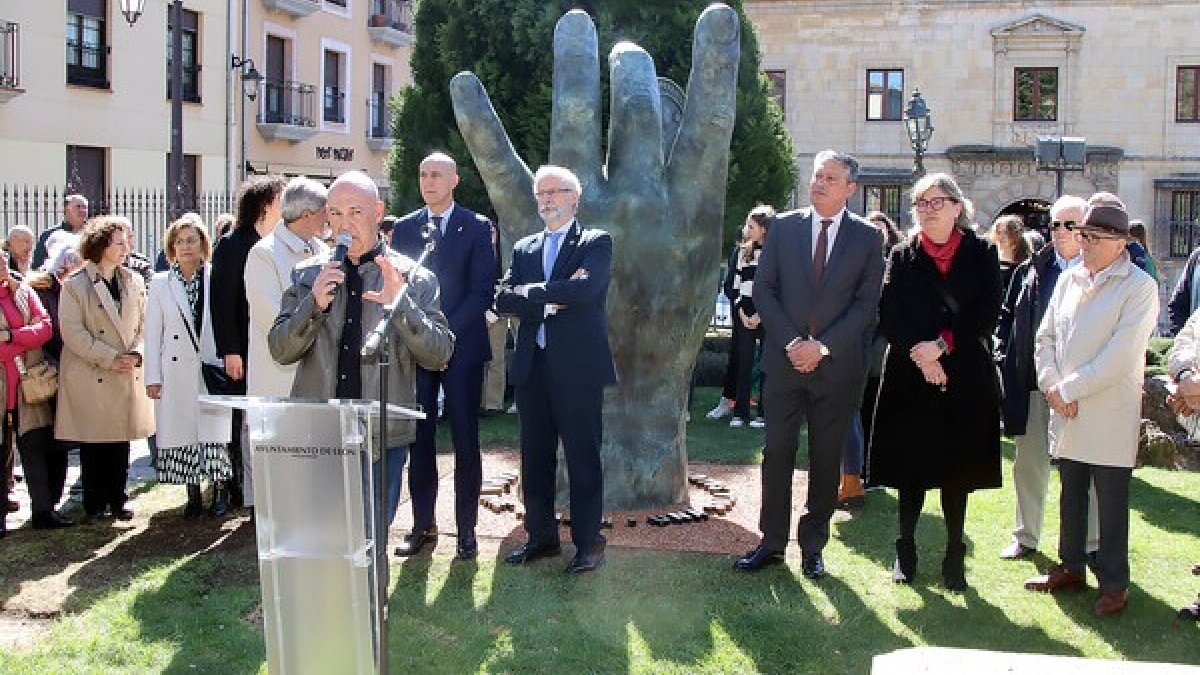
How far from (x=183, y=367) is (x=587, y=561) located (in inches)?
115

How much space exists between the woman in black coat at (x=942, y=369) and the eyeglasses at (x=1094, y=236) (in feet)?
1.58

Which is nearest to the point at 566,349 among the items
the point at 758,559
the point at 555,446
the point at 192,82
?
the point at 555,446

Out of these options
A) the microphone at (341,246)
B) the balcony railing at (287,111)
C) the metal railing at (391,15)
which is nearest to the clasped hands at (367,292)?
the microphone at (341,246)

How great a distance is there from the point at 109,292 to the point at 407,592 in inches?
117

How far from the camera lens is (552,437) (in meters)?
6.99

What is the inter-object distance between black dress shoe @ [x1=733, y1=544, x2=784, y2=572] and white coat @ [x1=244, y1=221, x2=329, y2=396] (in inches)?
99.2

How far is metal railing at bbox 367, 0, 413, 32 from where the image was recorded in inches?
1411

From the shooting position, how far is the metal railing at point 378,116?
118ft

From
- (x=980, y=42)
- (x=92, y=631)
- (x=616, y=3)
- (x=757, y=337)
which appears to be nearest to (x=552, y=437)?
(x=92, y=631)

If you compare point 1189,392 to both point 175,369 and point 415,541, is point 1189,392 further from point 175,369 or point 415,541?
point 175,369

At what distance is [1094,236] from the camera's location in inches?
246

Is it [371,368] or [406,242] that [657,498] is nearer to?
[406,242]

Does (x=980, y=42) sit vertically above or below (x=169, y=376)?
above

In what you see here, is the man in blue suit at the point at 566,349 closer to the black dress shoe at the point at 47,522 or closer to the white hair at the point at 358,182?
the white hair at the point at 358,182
